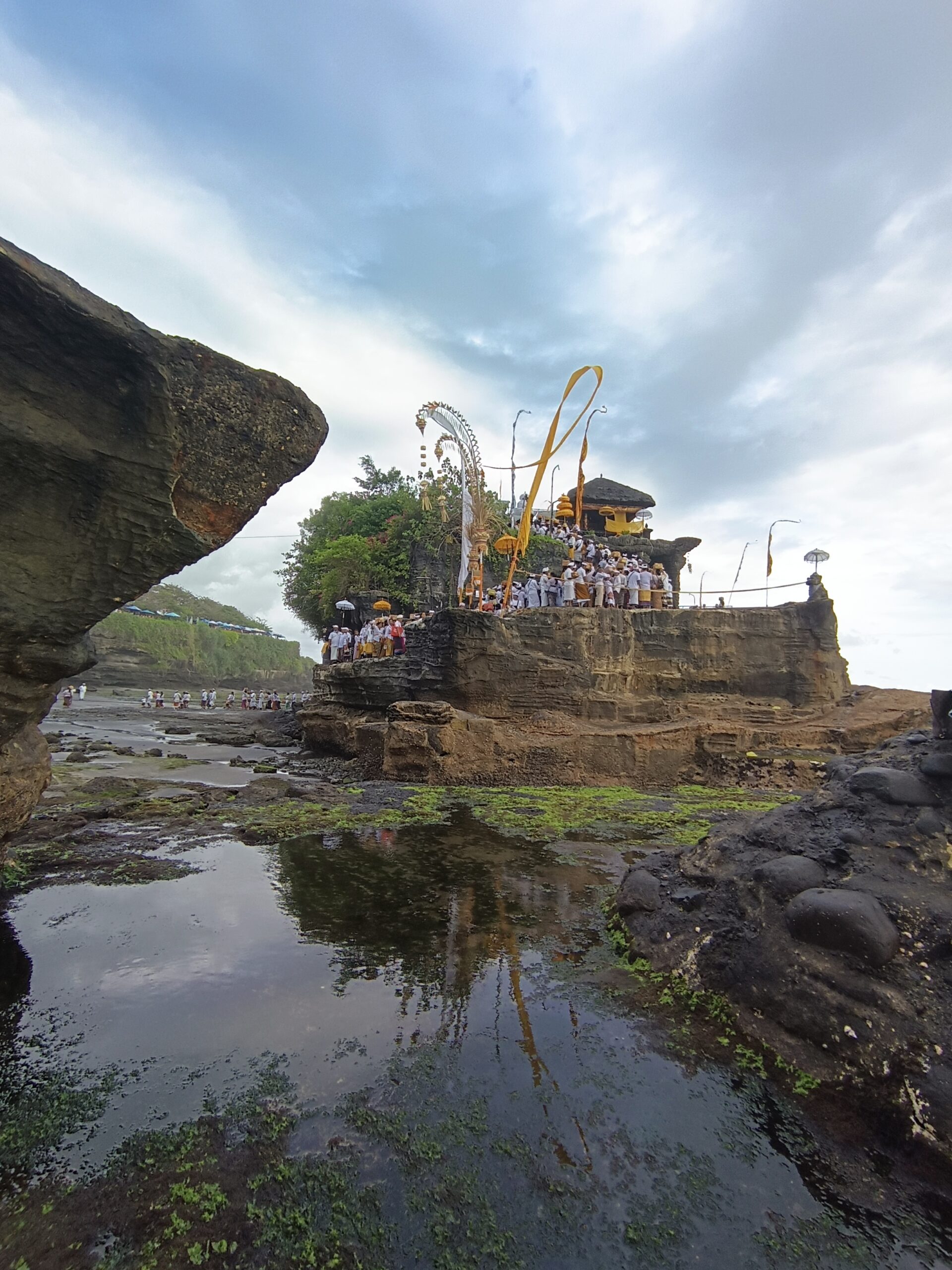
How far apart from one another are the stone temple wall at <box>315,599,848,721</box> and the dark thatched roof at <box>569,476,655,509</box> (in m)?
17.0

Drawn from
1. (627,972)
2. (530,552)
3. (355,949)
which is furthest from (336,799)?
(530,552)

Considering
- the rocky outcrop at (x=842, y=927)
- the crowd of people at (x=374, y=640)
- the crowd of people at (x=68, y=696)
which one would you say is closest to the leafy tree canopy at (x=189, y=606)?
the crowd of people at (x=68, y=696)

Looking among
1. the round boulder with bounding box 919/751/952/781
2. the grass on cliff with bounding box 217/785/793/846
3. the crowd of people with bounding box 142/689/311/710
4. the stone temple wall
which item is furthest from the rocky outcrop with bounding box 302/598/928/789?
the crowd of people with bounding box 142/689/311/710

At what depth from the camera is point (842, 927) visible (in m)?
3.93

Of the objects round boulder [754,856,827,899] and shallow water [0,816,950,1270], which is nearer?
shallow water [0,816,950,1270]

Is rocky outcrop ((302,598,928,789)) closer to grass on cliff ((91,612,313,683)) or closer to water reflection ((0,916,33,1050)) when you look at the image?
water reflection ((0,916,33,1050))

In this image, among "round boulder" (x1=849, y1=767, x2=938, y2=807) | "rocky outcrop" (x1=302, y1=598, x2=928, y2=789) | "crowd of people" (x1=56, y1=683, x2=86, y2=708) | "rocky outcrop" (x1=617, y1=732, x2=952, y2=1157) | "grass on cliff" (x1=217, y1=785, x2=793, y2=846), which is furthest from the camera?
"crowd of people" (x1=56, y1=683, x2=86, y2=708)

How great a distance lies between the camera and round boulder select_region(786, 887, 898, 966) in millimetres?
3799

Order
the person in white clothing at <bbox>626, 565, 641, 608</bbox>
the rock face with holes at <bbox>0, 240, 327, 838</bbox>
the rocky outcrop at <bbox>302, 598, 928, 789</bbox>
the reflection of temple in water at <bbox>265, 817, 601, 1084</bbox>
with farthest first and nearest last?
the person in white clothing at <bbox>626, 565, 641, 608</bbox>, the rocky outcrop at <bbox>302, 598, 928, 789</bbox>, the reflection of temple in water at <bbox>265, 817, 601, 1084</bbox>, the rock face with holes at <bbox>0, 240, 327, 838</bbox>

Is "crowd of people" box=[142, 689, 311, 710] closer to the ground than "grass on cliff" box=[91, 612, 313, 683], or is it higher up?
closer to the ground

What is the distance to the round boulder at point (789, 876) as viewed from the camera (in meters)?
4.52

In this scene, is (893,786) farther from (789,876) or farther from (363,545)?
(363,545)

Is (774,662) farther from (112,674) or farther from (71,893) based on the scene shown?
(112,674)

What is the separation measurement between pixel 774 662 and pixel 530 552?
13.1m
